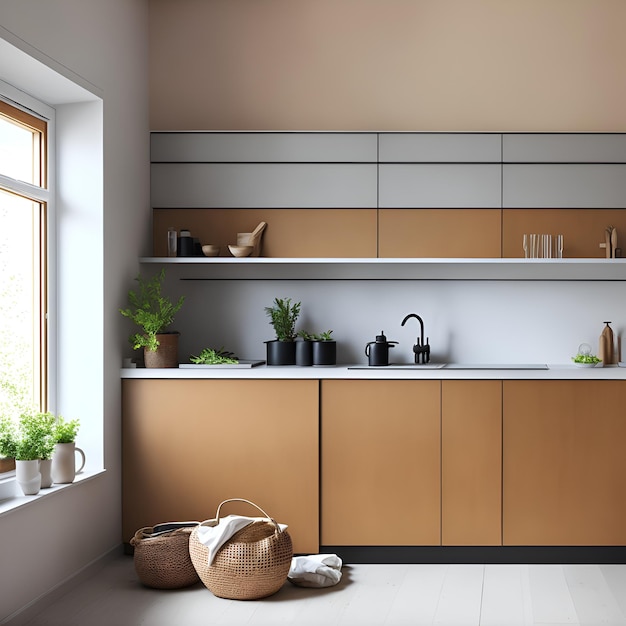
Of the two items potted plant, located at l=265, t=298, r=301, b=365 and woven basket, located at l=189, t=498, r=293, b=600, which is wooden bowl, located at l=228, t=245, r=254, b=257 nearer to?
potted plant, located at l=265, t=298, r=301, b=365

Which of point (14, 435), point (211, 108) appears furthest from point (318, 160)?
point (14, 435)

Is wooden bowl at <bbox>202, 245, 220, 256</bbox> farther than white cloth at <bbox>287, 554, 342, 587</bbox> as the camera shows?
Yes

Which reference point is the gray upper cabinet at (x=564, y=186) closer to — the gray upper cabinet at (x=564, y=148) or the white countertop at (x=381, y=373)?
the gray upper cabinet at (x=564, y=148)

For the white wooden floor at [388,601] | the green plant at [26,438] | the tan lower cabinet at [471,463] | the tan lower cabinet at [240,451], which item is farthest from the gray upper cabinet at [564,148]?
the green plant at [26,438]

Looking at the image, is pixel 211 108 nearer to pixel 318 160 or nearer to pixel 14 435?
pixel 318 160

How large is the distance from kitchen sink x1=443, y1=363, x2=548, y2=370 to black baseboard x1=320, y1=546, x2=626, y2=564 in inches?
35.9

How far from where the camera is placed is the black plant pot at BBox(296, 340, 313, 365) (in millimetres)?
4625

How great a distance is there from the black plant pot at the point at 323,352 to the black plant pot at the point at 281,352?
5.1 inches

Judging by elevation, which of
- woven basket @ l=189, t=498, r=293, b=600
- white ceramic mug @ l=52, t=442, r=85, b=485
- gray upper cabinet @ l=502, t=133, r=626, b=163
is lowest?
woven basket @ l=189, t=498, r=293, b=600

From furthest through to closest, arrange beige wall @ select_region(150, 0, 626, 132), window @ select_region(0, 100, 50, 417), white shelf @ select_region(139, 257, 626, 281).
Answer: beige wall @ select_region(150, 0, 626, 132), white shelf @ select_region(139, 257, 626, 281), window @ select_region(0, 100, 50, 417)

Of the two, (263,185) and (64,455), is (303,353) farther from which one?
(64,455)

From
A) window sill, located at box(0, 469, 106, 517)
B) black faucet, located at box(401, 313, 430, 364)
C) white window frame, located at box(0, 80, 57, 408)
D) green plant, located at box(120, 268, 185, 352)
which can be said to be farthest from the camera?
black faucet, located at box(401, 313, 430, 364)

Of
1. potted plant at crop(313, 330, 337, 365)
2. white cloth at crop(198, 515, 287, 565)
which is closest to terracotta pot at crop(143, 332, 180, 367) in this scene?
potted plant at crop(313, 330, 337, 365)

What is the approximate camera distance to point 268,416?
437cm
